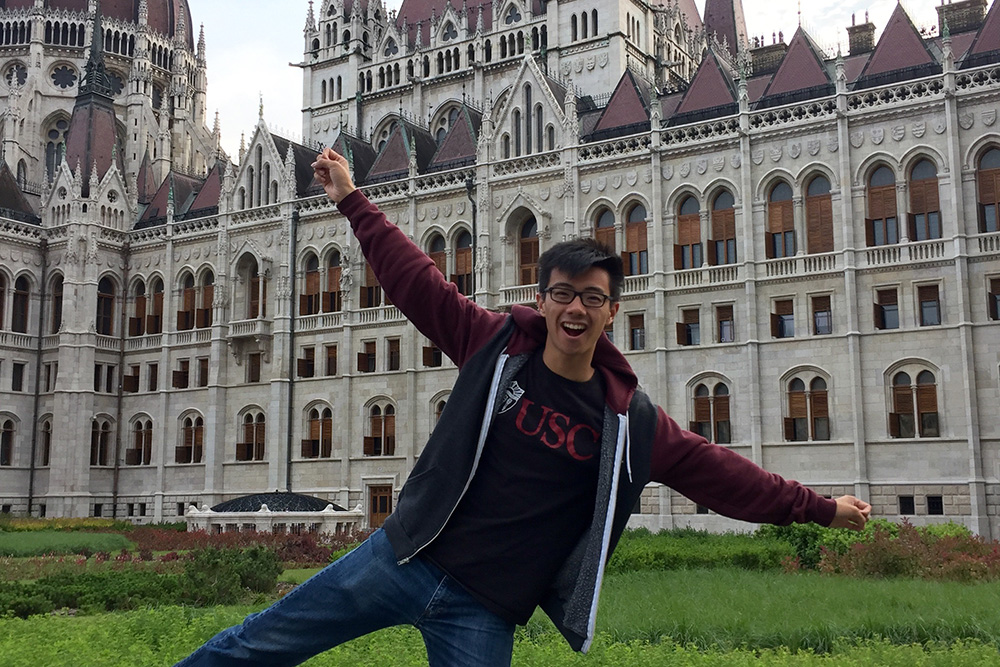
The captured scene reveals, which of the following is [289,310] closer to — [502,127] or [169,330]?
[169,330]

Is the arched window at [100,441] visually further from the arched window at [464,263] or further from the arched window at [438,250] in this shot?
the arched window at [464,263]

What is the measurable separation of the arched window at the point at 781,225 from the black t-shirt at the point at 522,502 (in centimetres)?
3258

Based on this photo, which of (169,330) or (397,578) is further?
(169,330)

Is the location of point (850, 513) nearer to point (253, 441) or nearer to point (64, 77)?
point (253, 441)

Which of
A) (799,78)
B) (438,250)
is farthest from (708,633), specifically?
(438,250)

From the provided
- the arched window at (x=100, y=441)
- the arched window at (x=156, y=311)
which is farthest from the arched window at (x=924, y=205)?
the arched window at (x=100, y=441)

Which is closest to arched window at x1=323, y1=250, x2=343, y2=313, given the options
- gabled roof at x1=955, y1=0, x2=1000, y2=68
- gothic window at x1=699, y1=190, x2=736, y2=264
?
gothic window at x1=699, y1=190, x2=736, y2=264

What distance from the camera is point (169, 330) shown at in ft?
164

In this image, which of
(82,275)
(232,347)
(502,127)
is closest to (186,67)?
(82,275)

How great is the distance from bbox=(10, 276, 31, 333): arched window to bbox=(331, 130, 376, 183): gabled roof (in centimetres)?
1659

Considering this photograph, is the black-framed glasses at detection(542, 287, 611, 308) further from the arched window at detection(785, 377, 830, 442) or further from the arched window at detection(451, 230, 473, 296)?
the arched window at detection(451, 230, 473, 296)

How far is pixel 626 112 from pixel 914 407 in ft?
52.1

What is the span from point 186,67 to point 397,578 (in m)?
81.9

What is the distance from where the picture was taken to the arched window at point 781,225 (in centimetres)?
3553
